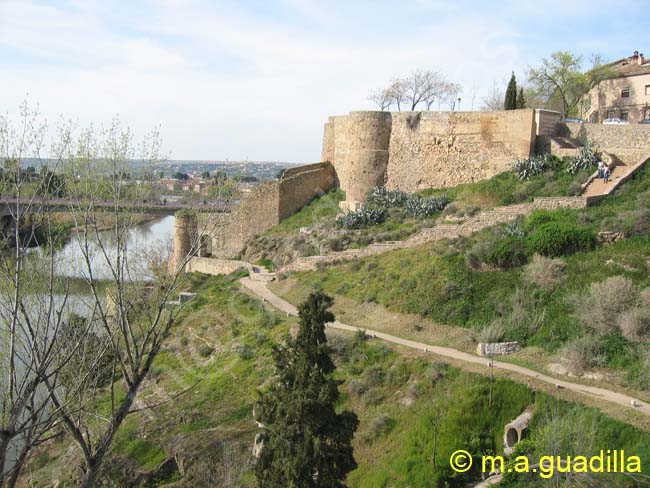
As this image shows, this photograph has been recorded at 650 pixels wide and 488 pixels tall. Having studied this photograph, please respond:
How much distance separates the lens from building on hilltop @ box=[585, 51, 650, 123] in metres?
25.7

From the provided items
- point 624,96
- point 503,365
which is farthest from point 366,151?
point 503,365

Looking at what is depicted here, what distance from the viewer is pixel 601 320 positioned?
13555 mm

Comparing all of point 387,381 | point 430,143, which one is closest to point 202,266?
point 430,143

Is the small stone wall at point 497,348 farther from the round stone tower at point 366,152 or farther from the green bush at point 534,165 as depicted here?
the round stone tower at point 366,152

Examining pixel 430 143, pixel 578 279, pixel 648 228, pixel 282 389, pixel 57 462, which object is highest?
pixel 430 143

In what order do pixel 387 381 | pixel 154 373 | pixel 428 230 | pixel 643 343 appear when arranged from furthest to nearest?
pixel 428 230, pixel 154 373, pixel 387 381, pixel 643 343

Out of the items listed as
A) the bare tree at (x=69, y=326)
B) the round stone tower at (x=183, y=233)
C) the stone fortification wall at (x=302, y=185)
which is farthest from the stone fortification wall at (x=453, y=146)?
the bare tree at (x=69, y=326)

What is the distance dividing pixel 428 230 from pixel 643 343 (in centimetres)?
→ 898

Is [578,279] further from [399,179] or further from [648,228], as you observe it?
[399,179]

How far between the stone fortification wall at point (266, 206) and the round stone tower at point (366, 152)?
250 centimetres

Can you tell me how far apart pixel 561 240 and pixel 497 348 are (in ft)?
13.7

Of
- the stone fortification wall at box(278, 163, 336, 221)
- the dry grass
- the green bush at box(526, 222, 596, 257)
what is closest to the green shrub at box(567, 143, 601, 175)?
the green bush at box(526, 222, 596, 257)

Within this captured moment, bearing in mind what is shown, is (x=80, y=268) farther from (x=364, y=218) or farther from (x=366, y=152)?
(x=366, y=152)

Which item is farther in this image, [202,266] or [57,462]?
[202,266]
